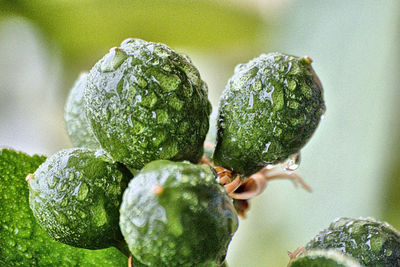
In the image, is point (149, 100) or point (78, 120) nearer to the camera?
point (149, 100)

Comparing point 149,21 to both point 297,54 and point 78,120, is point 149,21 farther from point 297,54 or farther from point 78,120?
point 78,120

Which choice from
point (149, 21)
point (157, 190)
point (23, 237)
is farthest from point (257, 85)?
point (149, 21)

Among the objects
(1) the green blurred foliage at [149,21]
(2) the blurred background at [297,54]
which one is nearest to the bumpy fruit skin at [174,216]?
(2) the blurred background at [297,54]

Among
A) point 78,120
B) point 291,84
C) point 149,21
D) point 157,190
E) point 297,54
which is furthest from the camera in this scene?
point 149,21

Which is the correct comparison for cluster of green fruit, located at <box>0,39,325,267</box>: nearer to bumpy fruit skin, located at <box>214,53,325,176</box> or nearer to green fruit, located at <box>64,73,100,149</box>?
bumpy fruit skin, located at <box>214,53,325,176</box>

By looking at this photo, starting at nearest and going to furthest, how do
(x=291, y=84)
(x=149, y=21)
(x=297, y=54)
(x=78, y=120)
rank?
(x=291, y=84) → (x=78, y=120) → (x=297, y=54) → (x=149, y=21)

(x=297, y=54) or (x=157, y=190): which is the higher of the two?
(x=157, y=190)

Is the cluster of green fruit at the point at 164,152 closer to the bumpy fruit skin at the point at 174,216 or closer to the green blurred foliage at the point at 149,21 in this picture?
the bumpy fruit skin at the point at 174,216
